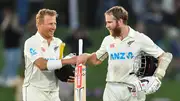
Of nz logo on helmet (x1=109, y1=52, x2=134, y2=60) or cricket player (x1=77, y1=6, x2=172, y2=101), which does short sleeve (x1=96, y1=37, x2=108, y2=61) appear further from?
nz logo on helmet (x1=109, y1=52, x2=134, y2=60)

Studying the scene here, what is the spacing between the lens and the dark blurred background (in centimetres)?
1794

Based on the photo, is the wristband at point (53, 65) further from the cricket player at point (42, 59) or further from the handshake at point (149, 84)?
the handshake at point (149, 84)

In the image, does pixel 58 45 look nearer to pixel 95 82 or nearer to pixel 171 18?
pixel 95 82

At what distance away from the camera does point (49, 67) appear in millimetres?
10469

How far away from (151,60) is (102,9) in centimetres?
935

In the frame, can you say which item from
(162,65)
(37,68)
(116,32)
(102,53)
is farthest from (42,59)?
(162,65)

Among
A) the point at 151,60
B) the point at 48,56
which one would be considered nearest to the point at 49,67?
the point at 48,56

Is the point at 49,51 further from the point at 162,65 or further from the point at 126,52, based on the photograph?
the point at 162,65

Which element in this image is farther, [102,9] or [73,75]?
[102,9]

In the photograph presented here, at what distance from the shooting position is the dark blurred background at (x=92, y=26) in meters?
17.9

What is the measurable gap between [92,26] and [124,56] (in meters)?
10.3

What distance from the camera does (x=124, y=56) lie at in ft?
33.9

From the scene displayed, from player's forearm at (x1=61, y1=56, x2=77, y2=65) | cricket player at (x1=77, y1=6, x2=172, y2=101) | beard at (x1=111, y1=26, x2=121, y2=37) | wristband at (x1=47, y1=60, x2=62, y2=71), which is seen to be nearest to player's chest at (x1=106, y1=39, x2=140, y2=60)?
cricket player at (x1=77, y1=6, x2=172, y2=101)

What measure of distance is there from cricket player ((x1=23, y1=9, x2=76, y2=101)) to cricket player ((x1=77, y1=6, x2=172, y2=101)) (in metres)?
0.79
